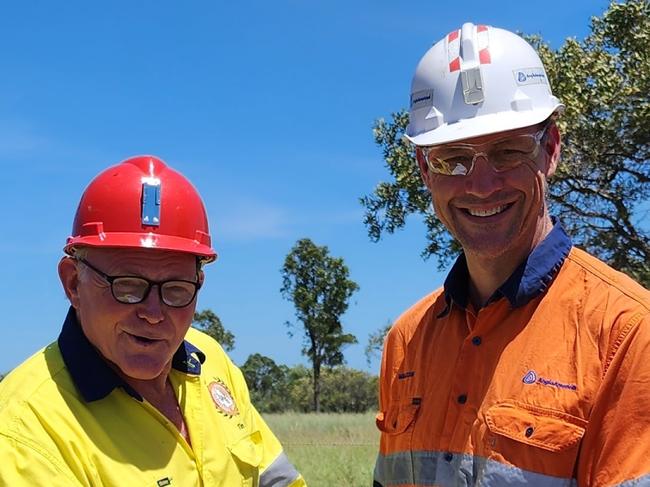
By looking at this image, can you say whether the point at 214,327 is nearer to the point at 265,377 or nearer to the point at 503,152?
the point at 265,377

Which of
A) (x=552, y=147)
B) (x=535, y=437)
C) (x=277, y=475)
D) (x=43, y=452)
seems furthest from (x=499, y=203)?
(x=43, y=452)

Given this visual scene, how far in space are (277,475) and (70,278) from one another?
121 cm

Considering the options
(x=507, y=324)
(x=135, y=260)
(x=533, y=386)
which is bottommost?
(x=533, y=386)

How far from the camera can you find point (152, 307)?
10.3 ft

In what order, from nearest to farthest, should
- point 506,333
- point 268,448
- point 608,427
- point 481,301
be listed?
point 608,427 < point 506,333 < point 481,301 < point 268,448

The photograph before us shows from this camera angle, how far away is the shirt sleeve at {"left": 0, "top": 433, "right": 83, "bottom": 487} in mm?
2691

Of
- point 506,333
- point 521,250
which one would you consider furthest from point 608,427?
point 521,250

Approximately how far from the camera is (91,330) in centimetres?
317

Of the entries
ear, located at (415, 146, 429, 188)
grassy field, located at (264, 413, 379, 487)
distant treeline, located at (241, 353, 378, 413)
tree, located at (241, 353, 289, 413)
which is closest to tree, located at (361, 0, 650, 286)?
grassy field, located at (264, 413, 379, 487)

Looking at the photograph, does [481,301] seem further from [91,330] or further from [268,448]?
[91,330]

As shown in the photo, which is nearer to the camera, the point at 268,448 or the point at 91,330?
the point at 91,330

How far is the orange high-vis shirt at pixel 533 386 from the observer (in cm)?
263

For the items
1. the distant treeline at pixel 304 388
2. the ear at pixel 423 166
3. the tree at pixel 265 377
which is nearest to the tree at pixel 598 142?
the ear at pixel 423 166

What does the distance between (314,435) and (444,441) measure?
1100 cm
